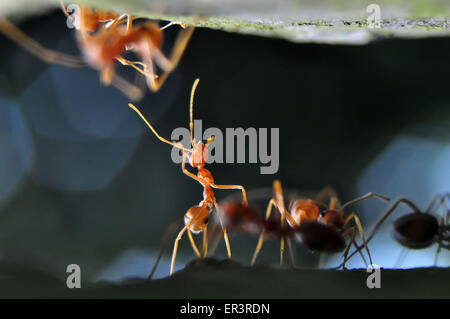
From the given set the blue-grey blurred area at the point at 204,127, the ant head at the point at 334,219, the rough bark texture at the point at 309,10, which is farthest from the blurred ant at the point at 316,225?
the blue-grey blurred area at the point at 204,127

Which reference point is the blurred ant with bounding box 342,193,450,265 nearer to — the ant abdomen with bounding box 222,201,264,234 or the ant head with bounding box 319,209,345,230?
the ant head with bounding box 319,209,345,230

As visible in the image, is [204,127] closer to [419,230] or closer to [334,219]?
[334,219]

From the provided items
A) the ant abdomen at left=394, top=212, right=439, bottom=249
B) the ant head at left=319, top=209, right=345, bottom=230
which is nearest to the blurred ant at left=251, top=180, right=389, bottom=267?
the ant head at left=319, top=209, right=345, bottom=230

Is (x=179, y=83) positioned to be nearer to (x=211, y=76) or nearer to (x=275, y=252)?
(x=211, y=76)

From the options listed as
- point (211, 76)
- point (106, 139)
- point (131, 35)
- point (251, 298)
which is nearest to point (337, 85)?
point (211, 76)

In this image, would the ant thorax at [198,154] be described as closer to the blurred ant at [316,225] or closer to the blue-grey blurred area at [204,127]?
the blurred ant at [316,225]

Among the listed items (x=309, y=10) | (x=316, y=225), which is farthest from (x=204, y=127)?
(x=309, y=10)
